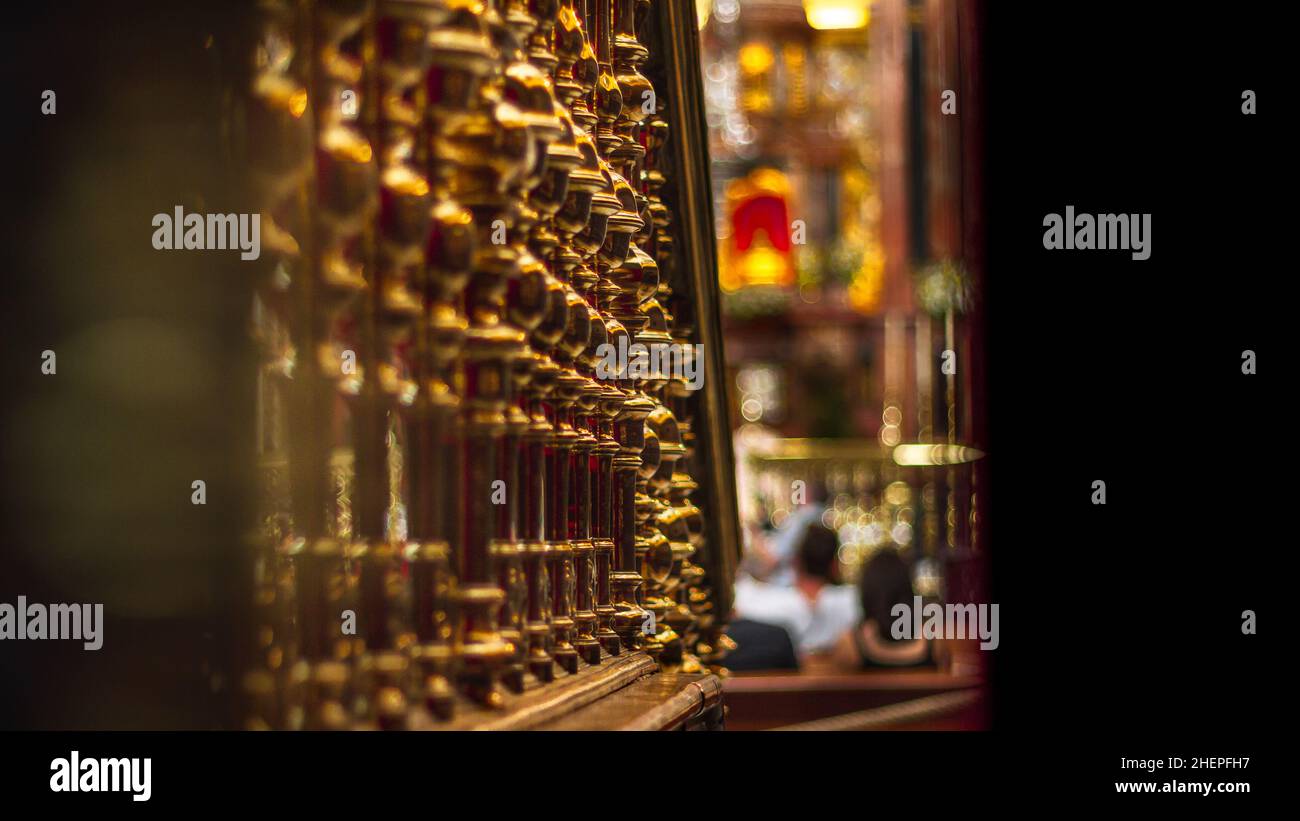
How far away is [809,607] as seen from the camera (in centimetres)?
751

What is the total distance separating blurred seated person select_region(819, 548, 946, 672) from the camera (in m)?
6.81

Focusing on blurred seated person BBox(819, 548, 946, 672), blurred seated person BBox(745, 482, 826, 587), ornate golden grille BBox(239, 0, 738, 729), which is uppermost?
ornate golden grille BBox(239, 0, 738, 729)

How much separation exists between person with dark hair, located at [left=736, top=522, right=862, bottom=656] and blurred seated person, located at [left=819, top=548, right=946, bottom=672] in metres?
0.10

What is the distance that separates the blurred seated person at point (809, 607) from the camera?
24.1 feet

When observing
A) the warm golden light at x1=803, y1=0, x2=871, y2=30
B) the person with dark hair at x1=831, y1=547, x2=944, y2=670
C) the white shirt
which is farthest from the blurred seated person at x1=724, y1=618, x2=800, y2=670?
the warm golden light at x1=803, y1=0, x2=871, y2=30

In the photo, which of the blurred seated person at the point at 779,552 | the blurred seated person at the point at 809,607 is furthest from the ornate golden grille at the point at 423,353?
the blurred seated person at the point at 779,552

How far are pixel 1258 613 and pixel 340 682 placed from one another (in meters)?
1.35

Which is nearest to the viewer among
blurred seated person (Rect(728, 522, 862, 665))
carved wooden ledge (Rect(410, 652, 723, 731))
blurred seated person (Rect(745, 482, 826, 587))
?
carved wooden ledge (Rect(410, 652, 723, 731))

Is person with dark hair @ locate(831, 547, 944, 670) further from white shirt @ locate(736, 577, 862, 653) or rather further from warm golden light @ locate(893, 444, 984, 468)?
warm golden light @ locate(893, 444, 984, 468)

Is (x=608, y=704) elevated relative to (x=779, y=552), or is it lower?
elevated

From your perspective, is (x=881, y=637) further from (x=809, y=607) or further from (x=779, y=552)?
(x=779, y=552)

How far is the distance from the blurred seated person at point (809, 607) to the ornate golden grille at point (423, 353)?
17.7ft

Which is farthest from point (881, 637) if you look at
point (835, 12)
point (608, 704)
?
point (608, 704)

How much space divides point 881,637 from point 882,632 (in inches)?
1.1
